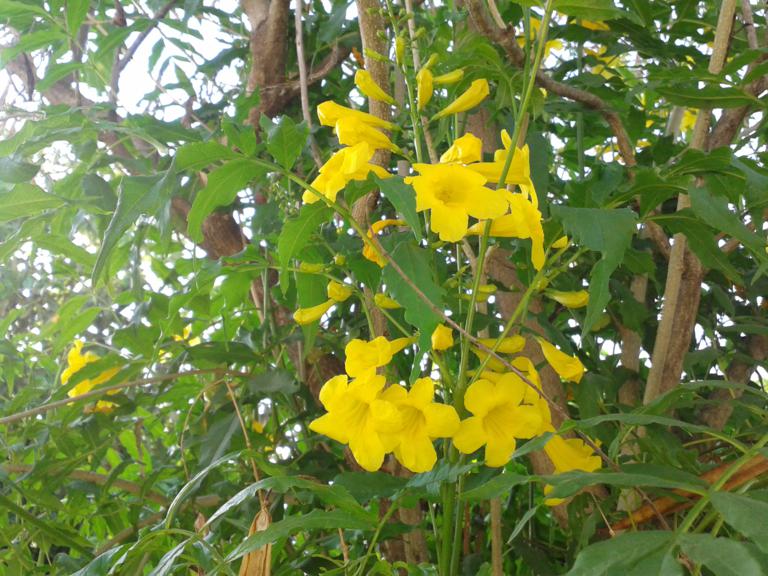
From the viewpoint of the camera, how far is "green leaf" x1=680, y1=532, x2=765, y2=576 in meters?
0.46

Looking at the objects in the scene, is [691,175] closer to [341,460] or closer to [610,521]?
[610,521]

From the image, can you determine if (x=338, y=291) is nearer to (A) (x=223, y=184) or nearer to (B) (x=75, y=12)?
(A) (x=223, y=184)

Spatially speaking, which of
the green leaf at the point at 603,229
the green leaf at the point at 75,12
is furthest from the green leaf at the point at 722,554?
the green leaf at the point at 75,12

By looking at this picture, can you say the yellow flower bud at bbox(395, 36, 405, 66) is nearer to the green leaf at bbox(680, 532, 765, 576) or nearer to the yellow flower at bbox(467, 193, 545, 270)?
the yellow flower at bbox(467, 193, 545, 270)

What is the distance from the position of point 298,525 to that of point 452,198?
0.30m

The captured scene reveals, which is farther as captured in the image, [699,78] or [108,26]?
[108,26]

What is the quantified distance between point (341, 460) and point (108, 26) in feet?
2.96

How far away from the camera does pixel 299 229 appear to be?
77cm

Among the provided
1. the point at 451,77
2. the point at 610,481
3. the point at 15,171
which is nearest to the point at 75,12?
the point at 15,171

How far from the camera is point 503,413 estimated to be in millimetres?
752

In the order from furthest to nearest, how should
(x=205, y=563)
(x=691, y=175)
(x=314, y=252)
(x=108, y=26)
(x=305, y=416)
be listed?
(x=108, y=26)
(x=305, y=416)
(x=314, y=252)
(x=691, y=175)
(x=205, y=563)

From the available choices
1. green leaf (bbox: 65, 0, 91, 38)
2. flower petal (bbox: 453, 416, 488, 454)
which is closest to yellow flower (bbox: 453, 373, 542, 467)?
flower petal (bbox: 453, 416, 488, 454)

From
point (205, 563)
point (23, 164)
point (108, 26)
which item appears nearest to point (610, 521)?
point (205, 563)

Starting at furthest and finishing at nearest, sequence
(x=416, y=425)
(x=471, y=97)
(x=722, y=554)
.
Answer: (x=471, y=97)
(x=416, y=425)
(x=722, y=554)
